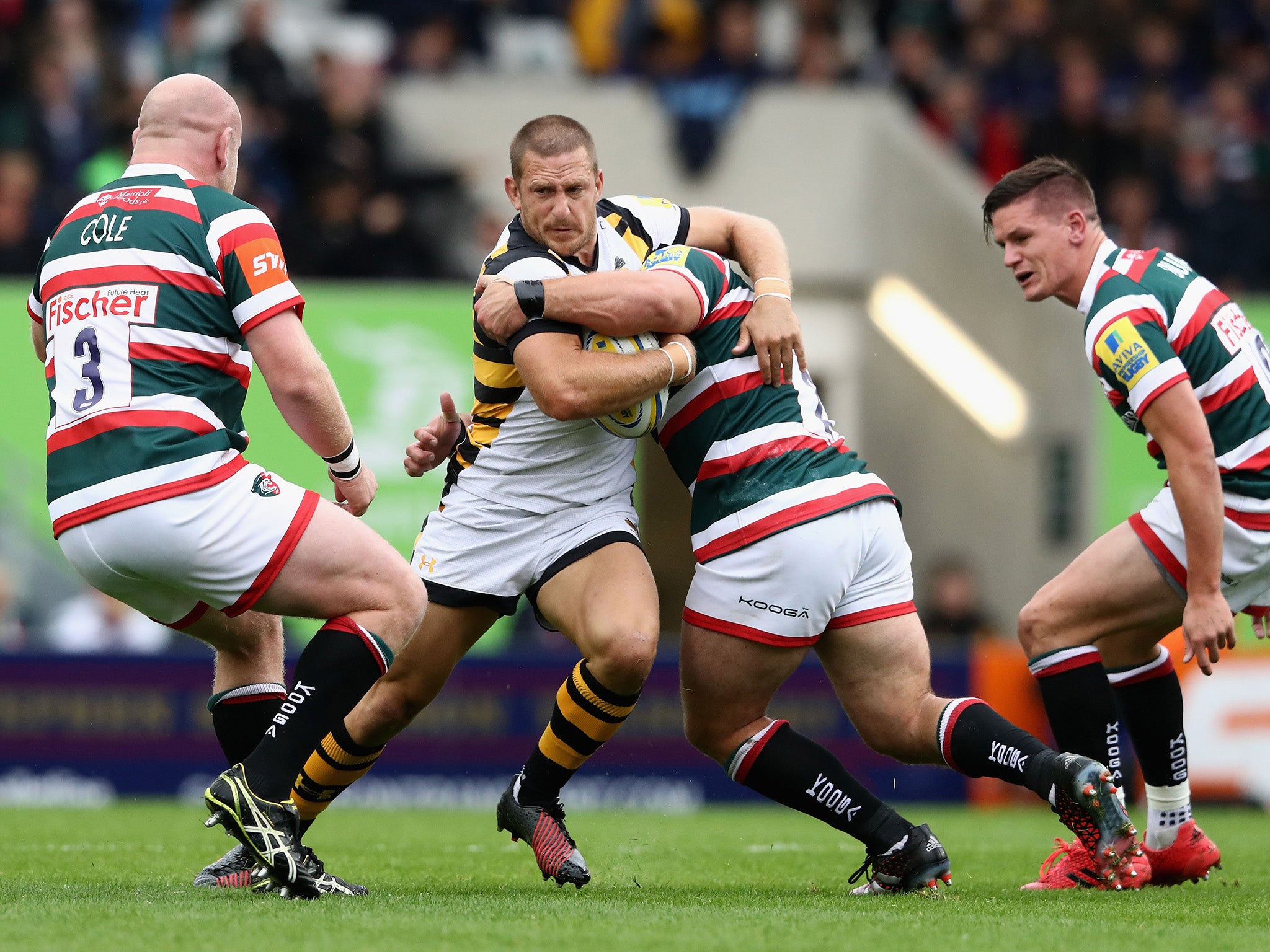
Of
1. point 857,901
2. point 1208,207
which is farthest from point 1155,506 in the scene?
point 1208,207

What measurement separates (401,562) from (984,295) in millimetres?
9920

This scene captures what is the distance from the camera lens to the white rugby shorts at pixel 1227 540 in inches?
213

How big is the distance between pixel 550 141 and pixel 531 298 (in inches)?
20.4

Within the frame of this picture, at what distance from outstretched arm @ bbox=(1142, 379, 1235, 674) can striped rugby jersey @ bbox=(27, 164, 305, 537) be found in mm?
2606

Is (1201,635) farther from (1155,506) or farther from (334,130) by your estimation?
(334,130)

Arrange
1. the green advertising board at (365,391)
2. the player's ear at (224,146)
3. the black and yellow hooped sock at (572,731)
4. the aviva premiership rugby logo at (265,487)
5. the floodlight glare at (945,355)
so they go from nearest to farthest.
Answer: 1. the aviva premiership rugby logo at (265,487)
2. the player's ear at (224,146)
3. the black and yellow hooped sock at (572,731)
4. the green advertising board at (365,391)
5. the floodlight glare at (945,355)

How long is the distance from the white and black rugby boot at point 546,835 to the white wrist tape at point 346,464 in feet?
3.78

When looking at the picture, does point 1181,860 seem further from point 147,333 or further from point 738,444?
point 147,333

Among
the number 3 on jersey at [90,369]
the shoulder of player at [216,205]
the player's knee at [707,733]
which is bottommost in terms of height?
the player's knee at [707,733]

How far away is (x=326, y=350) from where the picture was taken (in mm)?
11570

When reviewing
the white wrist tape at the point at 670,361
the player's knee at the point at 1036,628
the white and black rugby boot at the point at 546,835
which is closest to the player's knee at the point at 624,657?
the white and black rugby boot at the point at 546,835

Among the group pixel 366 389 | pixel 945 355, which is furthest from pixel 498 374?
pixel 945 355

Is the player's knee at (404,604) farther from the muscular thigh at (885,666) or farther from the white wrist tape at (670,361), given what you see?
the muscular thigh at (885,666)

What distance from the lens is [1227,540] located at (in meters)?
5.44
